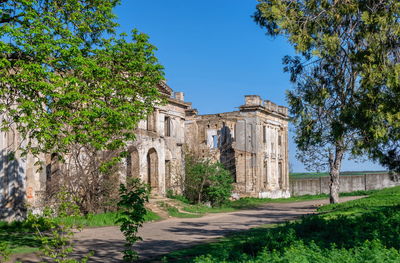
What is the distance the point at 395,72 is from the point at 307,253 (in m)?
6.67

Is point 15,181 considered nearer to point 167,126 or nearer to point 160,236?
point 160,236

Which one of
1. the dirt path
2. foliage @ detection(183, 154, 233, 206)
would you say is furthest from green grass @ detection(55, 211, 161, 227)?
foliage @ detection(183, 154, 233, 206)

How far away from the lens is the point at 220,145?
3972cm

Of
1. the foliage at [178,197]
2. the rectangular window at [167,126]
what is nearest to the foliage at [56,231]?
the foliage at [178,197]

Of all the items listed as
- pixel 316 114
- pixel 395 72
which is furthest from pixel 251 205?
pixel 395 72

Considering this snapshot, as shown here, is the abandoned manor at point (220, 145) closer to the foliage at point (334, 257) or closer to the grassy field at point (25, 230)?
the grassy field at point (25, 230)

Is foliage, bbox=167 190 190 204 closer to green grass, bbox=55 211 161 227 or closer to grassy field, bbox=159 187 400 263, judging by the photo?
green grass, bbox=55 211 161 227

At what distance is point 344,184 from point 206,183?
22446 mm

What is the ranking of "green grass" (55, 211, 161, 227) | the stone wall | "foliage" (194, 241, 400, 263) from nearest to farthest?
1. "foliage" (194, 241, 400, 263)
2. "green grass" (55, 211, 161, 227)
3. the stone wall

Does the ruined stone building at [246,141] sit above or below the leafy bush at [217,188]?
above

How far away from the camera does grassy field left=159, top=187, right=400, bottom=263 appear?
8172 mm

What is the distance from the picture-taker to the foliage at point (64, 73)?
36.3ft

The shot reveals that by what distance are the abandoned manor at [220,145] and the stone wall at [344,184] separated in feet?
9.77

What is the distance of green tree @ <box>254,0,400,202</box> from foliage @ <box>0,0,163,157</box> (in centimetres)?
489
